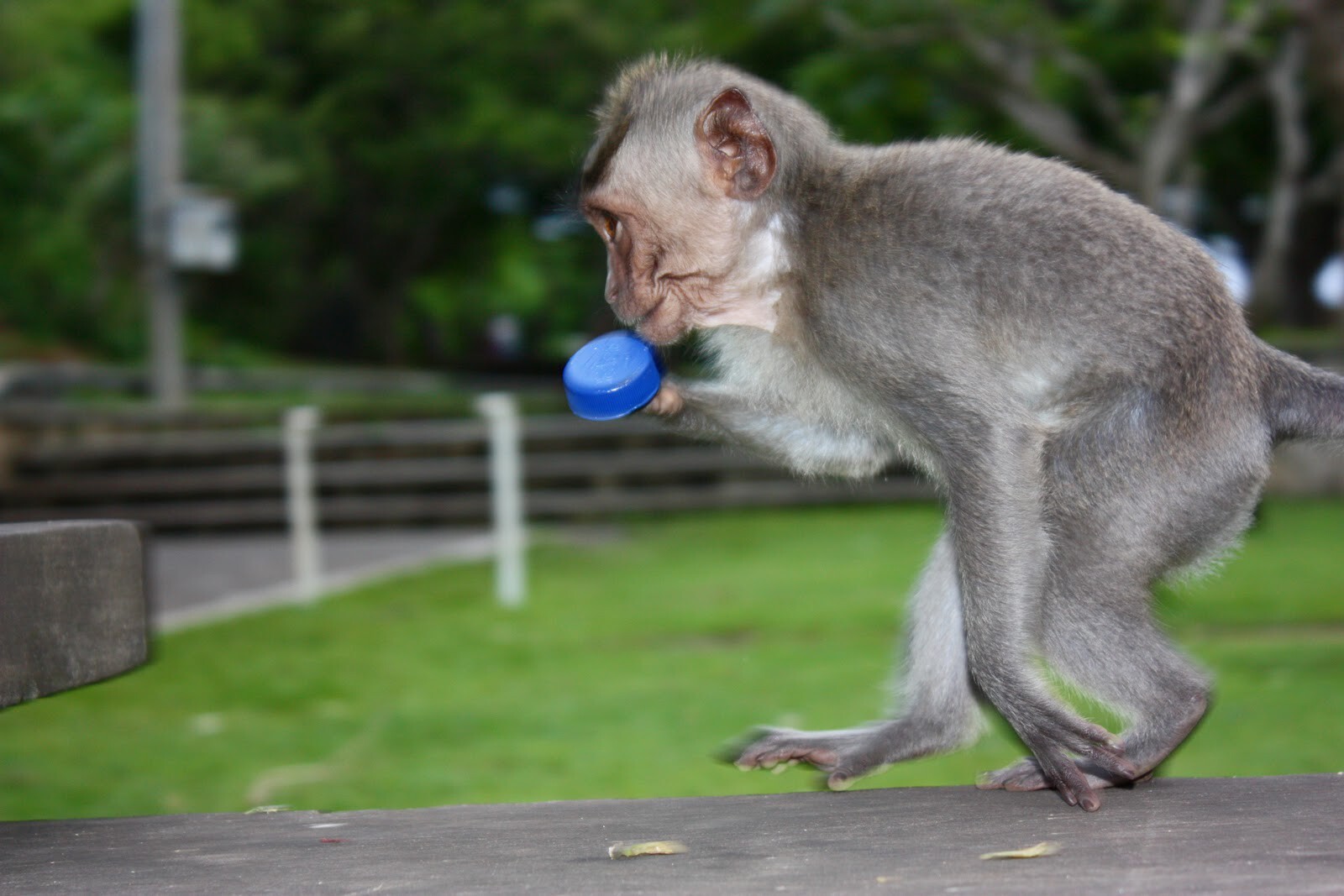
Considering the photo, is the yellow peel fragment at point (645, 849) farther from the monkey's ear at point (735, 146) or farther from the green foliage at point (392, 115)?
the green foliage at point (392, 115)

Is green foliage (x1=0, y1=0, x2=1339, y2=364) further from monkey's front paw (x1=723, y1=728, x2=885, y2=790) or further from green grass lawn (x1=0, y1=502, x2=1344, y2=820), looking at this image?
monkey's front paw (x1=723, y1=728, x2=885, y2=790)

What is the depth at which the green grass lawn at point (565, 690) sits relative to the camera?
5492 mm

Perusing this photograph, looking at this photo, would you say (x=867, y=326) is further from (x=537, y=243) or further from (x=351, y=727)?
(x=537, y=243)

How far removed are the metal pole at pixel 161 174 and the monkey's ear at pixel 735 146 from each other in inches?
440

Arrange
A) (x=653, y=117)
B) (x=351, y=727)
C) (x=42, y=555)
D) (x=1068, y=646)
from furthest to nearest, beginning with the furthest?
1. (x=351, y=727)
2. (x=653, y=117)
3. (x=1068, y=646)
4. (x=42, y=555)

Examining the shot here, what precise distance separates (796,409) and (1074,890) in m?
1.68

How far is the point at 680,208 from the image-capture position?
3.72 meters

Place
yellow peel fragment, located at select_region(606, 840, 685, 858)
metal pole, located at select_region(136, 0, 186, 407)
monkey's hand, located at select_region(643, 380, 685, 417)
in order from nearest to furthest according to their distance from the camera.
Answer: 1. yellow peel fragment, located at select_region(606, 840, 685, 858)
2. monkey's hand, located at select_region(643, 380, 685, 417)
3. metal pole, located at select_region(136, 0, 186, 407)

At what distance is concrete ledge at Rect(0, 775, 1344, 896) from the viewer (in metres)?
2.56

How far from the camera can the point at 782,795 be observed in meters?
3.38

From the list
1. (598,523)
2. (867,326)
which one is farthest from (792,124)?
(598,523)

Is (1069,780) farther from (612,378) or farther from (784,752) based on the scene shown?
(612,378)

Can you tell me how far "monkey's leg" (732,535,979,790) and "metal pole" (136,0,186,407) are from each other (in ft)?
38.0

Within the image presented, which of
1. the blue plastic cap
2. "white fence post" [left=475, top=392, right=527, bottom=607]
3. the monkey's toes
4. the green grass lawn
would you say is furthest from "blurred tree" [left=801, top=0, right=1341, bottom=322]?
the monkey's toes
